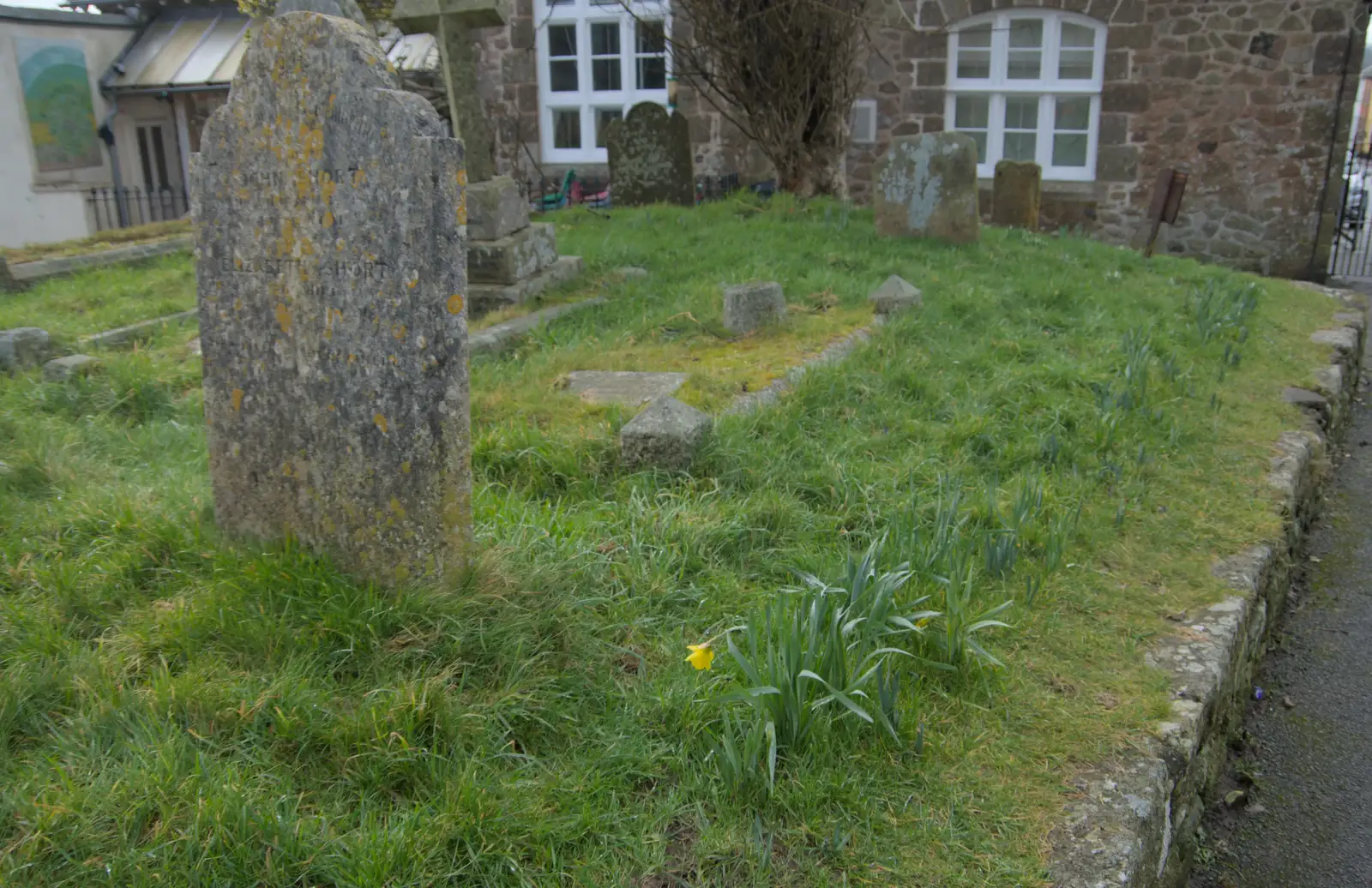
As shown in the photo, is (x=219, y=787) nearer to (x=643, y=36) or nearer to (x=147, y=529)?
(x=147, y=529)

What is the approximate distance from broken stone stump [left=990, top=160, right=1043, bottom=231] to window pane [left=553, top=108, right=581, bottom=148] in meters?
6.80

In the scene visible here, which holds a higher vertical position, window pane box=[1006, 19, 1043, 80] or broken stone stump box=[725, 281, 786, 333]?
window pane box=[1006, 19, 1043, 80]

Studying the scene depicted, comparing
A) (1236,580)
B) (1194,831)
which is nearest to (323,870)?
(1194,831)

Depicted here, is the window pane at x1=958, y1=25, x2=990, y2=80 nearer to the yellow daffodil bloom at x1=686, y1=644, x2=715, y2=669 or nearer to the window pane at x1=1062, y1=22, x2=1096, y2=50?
the window pane at x1=1062, y1=22, x2=1096, y2=50

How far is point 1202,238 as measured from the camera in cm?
Answer: 1345

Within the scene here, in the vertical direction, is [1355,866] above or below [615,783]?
below

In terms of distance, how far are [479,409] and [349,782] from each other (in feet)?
9.02

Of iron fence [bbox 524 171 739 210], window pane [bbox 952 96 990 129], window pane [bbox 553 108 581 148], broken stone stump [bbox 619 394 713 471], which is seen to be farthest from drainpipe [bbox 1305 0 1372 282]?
broken stone stump [bbox 619 394 713 471]

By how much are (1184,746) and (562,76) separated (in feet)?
47.8

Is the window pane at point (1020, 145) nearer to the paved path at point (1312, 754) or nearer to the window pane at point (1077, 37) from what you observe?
the window pane at point (1077, 37)

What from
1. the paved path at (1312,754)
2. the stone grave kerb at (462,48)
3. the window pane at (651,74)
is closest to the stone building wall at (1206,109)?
the window pane at (651,74)

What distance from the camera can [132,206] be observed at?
17.9 m

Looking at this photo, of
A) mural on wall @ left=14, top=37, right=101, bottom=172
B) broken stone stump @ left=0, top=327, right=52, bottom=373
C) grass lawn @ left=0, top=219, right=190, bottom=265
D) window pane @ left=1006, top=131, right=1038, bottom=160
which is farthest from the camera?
mural on wall @ left=14, top=37, right=101, bottom=172

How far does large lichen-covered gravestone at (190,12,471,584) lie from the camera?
108 inches
